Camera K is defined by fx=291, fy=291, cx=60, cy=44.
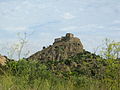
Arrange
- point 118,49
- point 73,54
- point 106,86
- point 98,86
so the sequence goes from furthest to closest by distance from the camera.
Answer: point 73,54 → point 118,49 → point 106,86 → point 98,86

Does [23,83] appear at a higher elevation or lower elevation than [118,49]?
lower

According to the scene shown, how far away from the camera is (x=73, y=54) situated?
174 ft

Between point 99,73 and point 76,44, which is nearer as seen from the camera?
point 99,73

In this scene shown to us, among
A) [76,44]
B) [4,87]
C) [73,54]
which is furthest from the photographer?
[76,44]

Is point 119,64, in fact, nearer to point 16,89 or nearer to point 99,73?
point 99,73

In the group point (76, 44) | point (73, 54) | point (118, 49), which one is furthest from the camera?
point (76, 44)

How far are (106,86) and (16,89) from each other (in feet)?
10.7

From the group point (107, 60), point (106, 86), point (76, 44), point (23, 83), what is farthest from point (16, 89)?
point (76, 44)

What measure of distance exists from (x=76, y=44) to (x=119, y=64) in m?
50.4

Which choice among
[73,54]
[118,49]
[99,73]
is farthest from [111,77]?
[73,54]

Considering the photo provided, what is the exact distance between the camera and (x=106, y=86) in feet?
28.0

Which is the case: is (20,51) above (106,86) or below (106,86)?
above

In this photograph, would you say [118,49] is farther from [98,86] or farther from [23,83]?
[23,83]

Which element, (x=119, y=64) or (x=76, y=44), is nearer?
(x=119, y=64)
